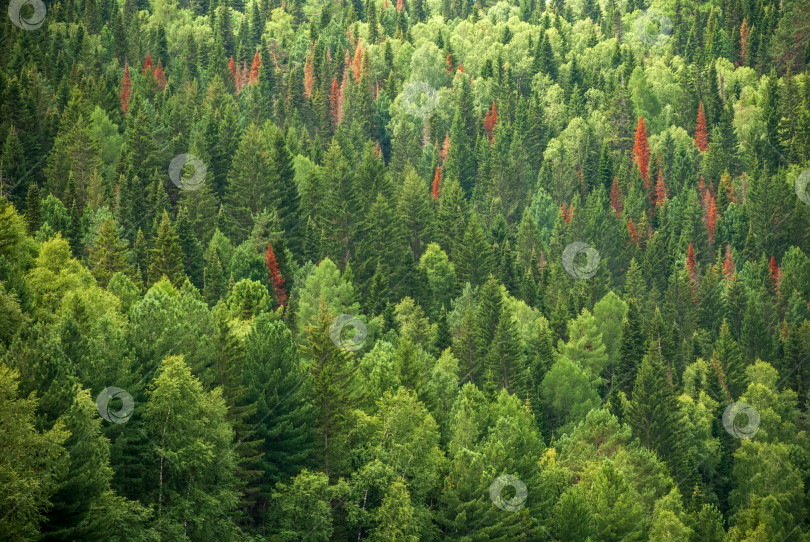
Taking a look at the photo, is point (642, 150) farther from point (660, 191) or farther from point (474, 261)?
point (474, 261)

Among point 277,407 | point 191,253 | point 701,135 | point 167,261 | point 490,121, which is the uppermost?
point 277,407

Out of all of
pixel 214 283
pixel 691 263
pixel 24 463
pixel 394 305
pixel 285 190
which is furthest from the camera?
pixel 691 263

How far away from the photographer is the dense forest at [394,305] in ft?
156

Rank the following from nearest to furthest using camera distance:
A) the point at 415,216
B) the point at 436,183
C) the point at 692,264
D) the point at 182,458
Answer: the point at 182,458
the point at 415,216
the point at 692,264
the point at 436,183

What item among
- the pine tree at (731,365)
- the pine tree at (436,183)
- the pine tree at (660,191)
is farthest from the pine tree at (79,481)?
the pine tree at (660,191)

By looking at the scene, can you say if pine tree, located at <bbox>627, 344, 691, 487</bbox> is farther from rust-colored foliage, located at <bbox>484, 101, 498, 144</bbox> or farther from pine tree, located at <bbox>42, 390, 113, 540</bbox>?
rust-colored foliage, located at <bbox>484, 101, 498, 144</bbox>

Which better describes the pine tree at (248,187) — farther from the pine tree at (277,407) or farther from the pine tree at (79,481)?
the pine tree at (79,481)

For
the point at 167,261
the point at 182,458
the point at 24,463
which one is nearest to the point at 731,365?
the point at 167,261

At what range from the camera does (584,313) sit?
107500 millimetres

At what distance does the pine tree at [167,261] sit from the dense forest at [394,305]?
0.32 meters

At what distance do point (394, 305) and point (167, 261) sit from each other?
2208 centimetres

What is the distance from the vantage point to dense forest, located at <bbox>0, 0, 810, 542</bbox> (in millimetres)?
47500

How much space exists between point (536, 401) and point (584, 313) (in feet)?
65.2

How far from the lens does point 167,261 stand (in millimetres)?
87062
